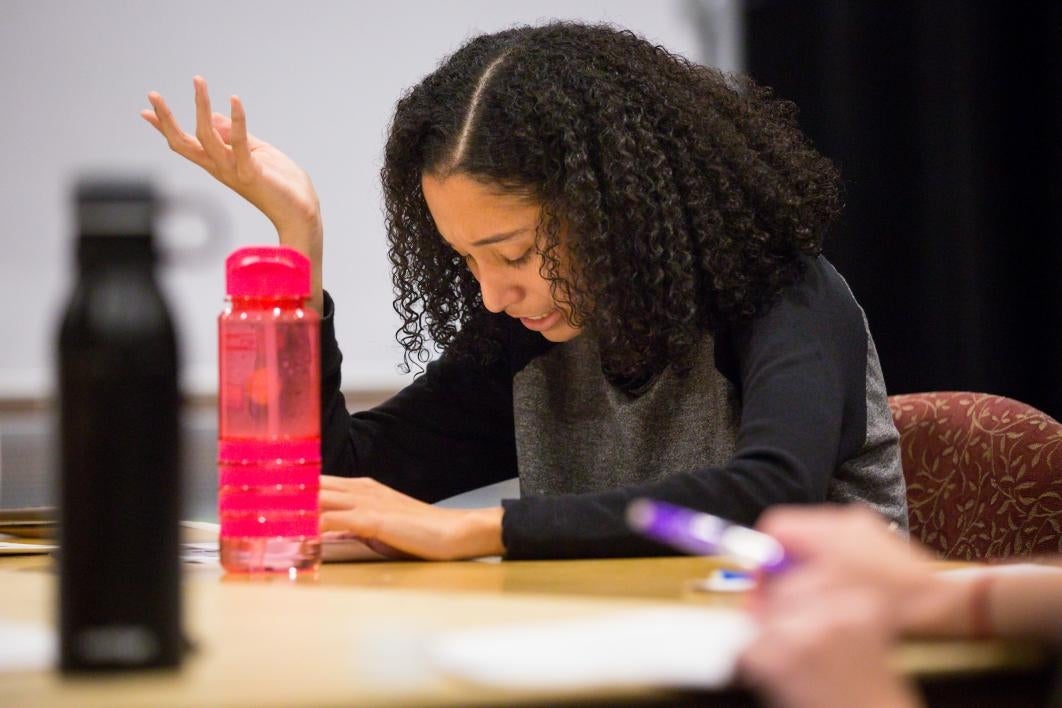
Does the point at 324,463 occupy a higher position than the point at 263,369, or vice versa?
the point at 263,369

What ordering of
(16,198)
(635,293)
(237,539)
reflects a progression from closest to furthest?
(237,539) < (635,293) < (16,198)

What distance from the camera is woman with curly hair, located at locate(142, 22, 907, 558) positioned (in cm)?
136

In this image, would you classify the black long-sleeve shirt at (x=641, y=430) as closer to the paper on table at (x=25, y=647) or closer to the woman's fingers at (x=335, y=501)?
the woman's fingers at (x=335, y=501)

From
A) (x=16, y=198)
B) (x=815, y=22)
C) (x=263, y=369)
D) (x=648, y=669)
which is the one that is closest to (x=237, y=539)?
(x=263, y=369)

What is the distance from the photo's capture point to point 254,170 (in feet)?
4.81

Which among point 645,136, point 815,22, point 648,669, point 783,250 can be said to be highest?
point 815,22

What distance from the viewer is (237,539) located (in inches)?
38.2

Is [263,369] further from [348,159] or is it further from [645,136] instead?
[348,159]

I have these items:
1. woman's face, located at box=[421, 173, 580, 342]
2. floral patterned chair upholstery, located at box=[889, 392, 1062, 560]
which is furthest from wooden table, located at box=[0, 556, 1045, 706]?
floral patterned chair upholstery, located at box=[889, 392, 1062, 560]

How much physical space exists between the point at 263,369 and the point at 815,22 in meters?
2.13

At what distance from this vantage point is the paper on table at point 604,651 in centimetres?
54

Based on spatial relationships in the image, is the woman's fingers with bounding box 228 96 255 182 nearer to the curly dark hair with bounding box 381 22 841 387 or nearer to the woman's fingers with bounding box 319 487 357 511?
the curly dark hair with bounding box 381 22 841 387

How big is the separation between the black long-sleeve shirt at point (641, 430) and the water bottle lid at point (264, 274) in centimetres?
26

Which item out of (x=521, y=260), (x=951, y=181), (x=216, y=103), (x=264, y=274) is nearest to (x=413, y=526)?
(x=264, y=274)
